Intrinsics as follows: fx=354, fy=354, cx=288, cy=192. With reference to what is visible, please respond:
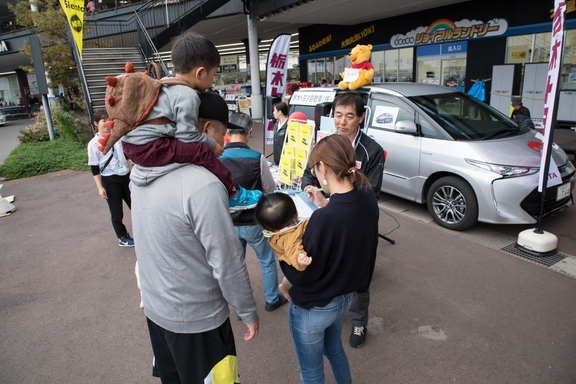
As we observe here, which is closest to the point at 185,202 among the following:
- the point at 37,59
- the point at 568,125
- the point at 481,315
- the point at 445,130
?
the point at 481,315

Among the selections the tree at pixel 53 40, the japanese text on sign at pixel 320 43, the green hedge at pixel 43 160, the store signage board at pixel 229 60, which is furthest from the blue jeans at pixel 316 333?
the store signage board at pixel 229 60

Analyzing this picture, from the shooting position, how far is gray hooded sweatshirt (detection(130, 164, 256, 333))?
1.37 m

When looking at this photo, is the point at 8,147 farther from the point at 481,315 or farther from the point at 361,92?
the point at 481,315

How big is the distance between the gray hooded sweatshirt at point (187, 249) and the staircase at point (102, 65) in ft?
37.9

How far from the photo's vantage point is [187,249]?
1.43m

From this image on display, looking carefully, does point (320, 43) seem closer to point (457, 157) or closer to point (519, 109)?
point (519, 109)

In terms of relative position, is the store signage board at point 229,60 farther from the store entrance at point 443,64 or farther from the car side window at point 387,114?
the car side window at point 387,114

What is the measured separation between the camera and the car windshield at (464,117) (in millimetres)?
4859

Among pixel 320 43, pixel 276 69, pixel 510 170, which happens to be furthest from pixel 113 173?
pixel 320 43

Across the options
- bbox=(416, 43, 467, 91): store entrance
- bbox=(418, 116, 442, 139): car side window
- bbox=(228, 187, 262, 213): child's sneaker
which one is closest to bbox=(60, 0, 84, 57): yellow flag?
bbox=(418, 116, 442, 139): car side window

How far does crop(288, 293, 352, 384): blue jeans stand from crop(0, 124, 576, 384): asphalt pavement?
0.75 m

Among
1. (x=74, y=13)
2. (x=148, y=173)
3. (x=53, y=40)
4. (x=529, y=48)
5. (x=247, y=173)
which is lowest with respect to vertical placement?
(x=247, y=173)

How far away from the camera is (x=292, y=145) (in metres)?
4.86

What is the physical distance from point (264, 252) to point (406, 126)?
307 centimetres
